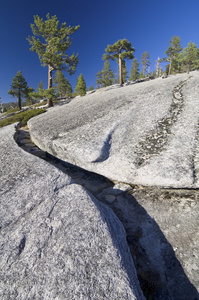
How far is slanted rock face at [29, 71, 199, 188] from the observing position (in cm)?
579

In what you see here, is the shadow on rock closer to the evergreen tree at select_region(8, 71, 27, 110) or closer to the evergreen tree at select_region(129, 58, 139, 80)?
the evergreen tree at select_region(8, 71, 27, 110)

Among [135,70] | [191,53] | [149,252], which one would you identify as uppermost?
[135,70]

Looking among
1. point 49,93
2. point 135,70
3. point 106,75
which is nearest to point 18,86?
point 49,93

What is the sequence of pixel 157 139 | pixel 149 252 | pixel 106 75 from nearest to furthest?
1. pixel 149 252
2. pixel 157 139
3. pixel 106 75

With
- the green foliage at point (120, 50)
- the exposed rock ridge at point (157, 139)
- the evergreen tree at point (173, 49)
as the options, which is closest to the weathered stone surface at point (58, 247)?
the exposed rock ridge at point (157, 139)

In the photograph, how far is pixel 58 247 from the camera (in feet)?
10.5

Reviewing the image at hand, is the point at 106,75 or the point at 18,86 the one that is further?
the point at 106,75

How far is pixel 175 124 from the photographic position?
7590mm

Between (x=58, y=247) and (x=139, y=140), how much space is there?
586cm

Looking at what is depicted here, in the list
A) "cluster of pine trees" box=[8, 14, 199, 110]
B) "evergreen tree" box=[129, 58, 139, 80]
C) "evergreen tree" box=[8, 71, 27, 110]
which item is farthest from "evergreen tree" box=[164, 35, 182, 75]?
"evergreen tree" box=[8, 71, 27, 110]

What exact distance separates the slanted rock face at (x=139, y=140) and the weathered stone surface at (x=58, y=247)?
2365 mm

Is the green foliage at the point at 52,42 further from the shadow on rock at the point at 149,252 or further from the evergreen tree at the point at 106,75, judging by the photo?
the evergreen tree at the point at 106,75

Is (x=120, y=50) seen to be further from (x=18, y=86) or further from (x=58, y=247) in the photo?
(x=58, y=247)

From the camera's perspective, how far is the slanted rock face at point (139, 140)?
5793 millimetres
